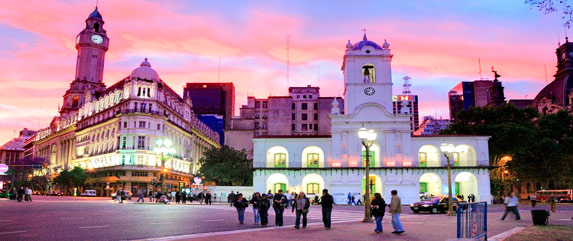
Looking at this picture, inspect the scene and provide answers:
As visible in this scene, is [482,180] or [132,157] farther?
[132,157]

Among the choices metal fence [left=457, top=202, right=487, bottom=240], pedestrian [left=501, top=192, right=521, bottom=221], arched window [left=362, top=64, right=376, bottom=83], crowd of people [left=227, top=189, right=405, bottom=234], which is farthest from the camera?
arched window [left=362, top=64, right=376, bottom=83]

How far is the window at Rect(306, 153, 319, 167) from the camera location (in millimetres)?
55406

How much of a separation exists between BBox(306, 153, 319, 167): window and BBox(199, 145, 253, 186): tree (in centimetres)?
1156

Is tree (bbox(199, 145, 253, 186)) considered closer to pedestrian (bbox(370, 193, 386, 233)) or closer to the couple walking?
pedestrian (bbox(370, 193, 386, 233))

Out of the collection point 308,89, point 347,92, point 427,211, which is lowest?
→ point 427,211

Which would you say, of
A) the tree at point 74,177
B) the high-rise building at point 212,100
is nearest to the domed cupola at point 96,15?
the high-rise building at point 212,100

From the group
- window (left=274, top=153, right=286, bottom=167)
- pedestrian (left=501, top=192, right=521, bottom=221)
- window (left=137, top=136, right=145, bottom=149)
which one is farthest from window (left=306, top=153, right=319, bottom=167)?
pedestrian (left=501, top=192, right=521, bottom=221)

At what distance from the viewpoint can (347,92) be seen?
57.1m

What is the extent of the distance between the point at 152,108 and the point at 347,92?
3537 cm

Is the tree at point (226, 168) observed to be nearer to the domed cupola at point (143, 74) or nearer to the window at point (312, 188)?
the window at point (312, 188)

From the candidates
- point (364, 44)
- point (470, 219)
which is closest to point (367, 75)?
point (364, 44)

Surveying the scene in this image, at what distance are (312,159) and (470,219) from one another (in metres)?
44.1

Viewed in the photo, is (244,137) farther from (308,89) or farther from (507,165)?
(507,165)

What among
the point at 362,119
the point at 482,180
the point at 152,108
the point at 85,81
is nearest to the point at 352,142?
the point at 362,119
